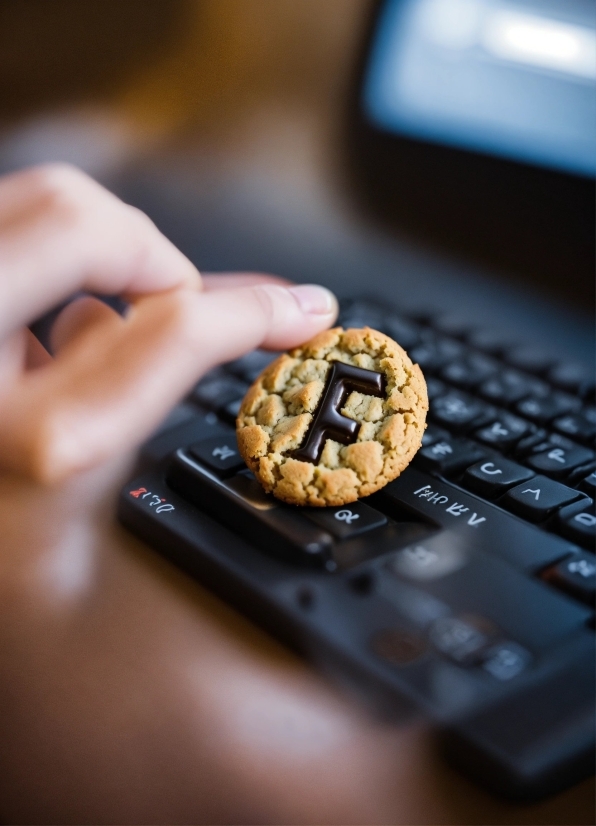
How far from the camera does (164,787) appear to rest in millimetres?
301

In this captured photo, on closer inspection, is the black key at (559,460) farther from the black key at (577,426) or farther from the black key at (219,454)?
the black key at (219,454)

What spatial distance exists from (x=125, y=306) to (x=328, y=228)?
0.33 m

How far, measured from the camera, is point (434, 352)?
0.56m

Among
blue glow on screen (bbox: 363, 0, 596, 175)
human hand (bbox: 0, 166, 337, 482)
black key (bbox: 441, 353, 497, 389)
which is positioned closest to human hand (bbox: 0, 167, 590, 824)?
human hand (bbox: 0, 166, 337, 482)

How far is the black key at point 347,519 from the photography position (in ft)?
1.27

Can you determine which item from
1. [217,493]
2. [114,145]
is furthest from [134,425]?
[114,145]

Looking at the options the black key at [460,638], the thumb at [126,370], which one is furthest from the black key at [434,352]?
the black key at [460,638]

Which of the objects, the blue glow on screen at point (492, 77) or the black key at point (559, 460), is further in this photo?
the blue glow on screen at point (492, 77)

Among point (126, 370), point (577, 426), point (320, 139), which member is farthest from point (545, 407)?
point (320, 139)

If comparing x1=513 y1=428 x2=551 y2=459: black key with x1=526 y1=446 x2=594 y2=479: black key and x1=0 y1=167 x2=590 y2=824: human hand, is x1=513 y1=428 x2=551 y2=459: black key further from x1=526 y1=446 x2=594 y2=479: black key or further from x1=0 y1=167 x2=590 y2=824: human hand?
x1=0 y1=167 x2=590 y2=824: human hand

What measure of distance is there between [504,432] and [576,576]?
0.12 meters

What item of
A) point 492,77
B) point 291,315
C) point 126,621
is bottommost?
point 126,621

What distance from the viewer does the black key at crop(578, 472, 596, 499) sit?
16.6 inches

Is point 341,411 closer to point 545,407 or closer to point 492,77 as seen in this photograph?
point 545,407
